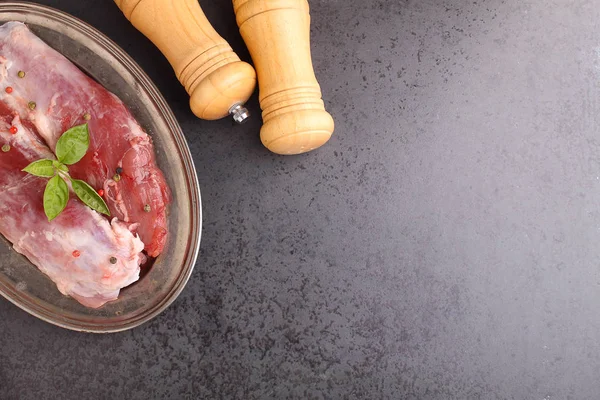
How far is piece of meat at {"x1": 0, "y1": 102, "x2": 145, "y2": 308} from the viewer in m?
1.44

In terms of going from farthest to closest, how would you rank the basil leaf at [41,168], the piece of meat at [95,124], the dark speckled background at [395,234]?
the dark speckled background at [395,234] < the piece of meat at [95,124] < the basil leaf at [41,168]

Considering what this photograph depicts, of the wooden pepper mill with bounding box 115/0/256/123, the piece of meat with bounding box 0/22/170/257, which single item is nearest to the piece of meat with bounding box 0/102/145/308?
the piece of meat with bounding box 0/22/170/257

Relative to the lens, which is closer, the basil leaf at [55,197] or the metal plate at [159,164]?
the basil leaf at [55,197]

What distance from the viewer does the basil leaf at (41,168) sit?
1.33m

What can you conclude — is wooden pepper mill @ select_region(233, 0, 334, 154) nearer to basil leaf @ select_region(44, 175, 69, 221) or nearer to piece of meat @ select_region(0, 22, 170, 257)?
piece of meat @ select_region(0, 22, 170, 257)

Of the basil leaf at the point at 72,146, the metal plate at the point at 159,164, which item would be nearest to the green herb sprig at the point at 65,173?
the basil leaf at the point at 72,146

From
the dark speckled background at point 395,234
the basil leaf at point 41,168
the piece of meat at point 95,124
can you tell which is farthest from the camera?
the dark speckled background at point 395,234

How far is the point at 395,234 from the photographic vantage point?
65.8 inches

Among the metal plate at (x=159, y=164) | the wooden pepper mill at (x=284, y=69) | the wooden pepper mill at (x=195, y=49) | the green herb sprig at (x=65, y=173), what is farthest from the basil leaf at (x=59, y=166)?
the wooden pepper mill at (x=284, y=69)

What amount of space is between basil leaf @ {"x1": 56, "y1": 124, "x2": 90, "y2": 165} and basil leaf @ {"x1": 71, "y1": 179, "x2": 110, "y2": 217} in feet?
0.18

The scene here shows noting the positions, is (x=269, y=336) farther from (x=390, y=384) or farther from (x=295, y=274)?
(x=390, y=384)

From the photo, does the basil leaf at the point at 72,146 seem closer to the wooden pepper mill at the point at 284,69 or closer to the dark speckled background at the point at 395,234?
the dark speckled background at the point at 395,234

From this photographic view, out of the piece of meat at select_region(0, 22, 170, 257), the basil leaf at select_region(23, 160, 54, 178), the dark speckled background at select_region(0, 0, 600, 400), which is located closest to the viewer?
the basil leaf at select_region(23, 160, 54, 178)

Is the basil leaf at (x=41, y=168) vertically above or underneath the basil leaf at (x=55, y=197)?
above
